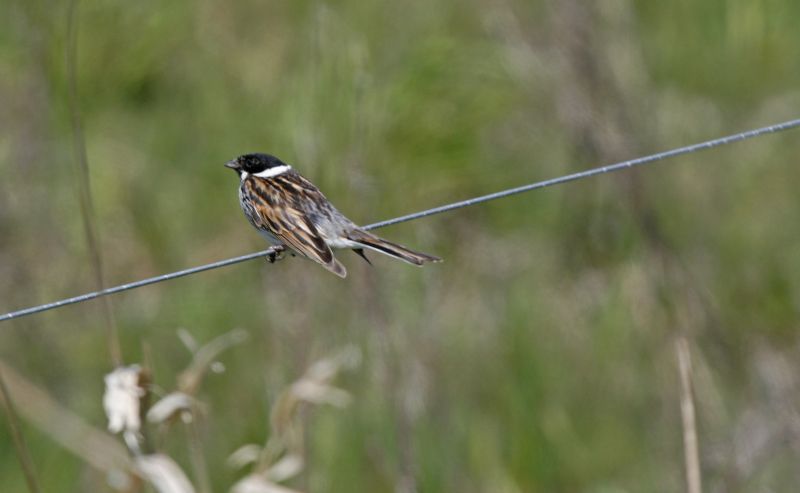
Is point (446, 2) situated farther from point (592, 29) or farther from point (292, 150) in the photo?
point (292, 150)

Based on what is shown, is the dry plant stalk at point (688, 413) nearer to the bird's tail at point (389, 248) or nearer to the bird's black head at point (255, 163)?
the bird's tail at point (389, 248)

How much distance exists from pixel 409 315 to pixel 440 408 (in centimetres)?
65

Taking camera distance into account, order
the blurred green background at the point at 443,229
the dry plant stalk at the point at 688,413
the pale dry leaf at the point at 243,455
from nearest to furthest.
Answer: the dry plant stalk at the point at 688,413 < the pale dry leaf at the point at 243,455 < the blurred green background at the point at 443,229

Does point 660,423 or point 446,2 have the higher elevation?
point 446,2

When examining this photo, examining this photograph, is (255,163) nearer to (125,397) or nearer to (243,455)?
(243,455)

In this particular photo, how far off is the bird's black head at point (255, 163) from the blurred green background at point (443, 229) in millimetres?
159

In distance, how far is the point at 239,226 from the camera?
26.7 feet

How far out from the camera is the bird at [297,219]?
5164 mm

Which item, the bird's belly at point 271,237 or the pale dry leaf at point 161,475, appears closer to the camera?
the pale dry leaf at point 161,475

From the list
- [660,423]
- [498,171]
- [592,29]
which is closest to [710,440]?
[660,423]

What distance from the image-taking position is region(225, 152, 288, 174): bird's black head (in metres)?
6.08

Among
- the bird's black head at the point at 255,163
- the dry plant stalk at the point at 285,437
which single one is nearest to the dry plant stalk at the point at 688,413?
the dry plant stalk at the point at 285,437

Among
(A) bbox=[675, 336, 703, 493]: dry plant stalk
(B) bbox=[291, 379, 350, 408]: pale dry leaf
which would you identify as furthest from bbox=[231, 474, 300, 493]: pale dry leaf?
(A) bbox=[675, 336, 703, 493]: dry plant stalk

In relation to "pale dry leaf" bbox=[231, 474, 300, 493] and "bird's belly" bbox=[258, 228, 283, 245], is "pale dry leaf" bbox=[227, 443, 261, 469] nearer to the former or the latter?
"pale dry leaf" bbox=[231, 474, 300, 493]
